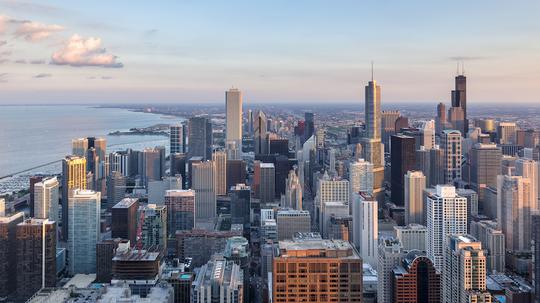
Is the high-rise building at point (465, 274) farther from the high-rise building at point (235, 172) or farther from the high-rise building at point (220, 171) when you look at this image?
the high-rise building at point (235, 172)

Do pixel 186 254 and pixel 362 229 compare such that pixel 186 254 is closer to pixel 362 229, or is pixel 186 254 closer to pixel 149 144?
pixel 362 229

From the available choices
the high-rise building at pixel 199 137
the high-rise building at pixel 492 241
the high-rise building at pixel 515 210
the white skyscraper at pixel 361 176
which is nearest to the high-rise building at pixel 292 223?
the white skyscraper at pixel 361 176

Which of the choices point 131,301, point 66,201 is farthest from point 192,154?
point 131,301

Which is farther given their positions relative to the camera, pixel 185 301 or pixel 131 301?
pixel 185 301

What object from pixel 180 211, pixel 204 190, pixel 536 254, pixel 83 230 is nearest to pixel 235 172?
pixel 204 190

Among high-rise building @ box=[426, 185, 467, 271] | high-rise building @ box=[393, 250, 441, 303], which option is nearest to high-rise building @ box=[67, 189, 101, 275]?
high-rise building @ box=[393, 250, 441, 303]

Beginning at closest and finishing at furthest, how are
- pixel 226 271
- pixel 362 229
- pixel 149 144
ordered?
pixel 226 271 → pixel 362 229 → pixel 149 144
